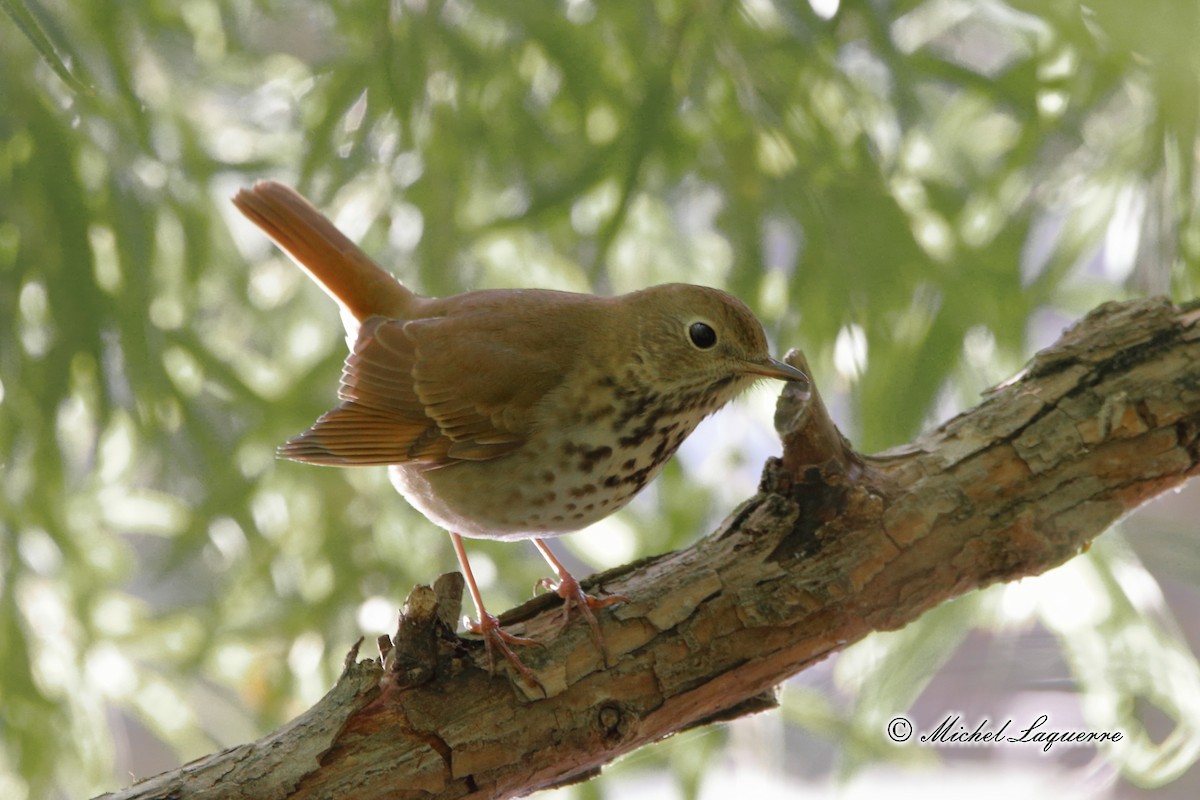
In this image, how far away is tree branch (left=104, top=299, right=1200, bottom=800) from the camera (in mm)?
1581

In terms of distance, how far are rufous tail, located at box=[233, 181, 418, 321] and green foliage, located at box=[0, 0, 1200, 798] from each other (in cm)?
21

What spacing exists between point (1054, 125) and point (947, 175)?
0.80ft

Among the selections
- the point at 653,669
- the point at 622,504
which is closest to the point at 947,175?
the point at 622,504

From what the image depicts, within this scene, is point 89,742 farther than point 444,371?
Yes

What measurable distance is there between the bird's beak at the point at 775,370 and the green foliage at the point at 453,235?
357 millimetres

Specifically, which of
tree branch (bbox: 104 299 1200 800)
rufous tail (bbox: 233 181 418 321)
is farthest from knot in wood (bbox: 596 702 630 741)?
rufous tail (bbox: 233 181 418 321)

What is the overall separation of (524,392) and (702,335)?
0.32 metres

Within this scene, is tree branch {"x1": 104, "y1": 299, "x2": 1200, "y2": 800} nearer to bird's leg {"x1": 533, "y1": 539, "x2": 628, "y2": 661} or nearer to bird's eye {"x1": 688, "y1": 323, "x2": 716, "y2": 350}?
bird's leg {"x1": 533, "y1": 539, "x2": 628, "y2": 661}

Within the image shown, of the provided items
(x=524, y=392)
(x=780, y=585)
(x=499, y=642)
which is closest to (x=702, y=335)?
(x=524, y=392)

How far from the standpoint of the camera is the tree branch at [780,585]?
158cm

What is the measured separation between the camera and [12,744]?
2.48 m

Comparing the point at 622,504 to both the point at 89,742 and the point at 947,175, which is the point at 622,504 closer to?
the point at 947,175

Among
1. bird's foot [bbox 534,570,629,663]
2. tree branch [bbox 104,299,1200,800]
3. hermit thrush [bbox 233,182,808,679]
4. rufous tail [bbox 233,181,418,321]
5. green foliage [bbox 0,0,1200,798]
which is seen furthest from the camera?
green foliage [bbox 0,0,1200,798]

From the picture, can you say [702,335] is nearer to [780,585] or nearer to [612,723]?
[780,585]
